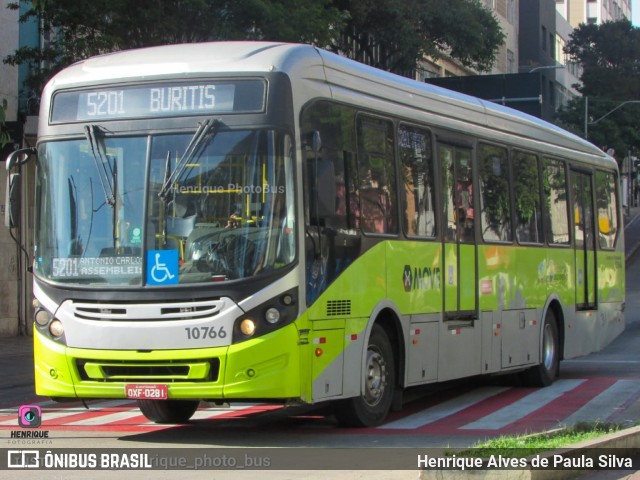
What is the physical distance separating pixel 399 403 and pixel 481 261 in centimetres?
258

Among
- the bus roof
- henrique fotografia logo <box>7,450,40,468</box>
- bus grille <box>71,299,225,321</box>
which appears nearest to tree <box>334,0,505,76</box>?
the bus roof

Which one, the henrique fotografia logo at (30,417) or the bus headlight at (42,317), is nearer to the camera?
the bus headlight at (42,317)

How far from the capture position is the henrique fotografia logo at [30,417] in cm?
1205

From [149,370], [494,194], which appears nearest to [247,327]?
[149,370]

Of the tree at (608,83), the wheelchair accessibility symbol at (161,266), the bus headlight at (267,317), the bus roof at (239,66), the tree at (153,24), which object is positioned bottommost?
the bus headlight at (267,317)

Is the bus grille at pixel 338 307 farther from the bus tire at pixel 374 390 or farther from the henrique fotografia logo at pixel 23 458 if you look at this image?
the henrique fotografia logo at pixel 23 458

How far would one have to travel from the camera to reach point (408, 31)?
37.2 metres

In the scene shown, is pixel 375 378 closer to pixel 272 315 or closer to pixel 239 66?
pixel 272 315

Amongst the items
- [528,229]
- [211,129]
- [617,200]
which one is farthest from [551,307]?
[211,129]

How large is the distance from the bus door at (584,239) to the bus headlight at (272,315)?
Result: 8.79 meters

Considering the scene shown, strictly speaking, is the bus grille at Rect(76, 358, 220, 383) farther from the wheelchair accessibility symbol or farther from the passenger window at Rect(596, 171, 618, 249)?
the passenger window at Rect(596, 171, 618, 249)

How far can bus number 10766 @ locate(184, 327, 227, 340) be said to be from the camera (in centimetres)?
963

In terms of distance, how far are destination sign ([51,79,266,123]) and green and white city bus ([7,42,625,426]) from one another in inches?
0.5

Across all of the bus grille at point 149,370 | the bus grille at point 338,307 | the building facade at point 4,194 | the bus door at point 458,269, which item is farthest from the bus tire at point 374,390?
the building facade at point 4,194
